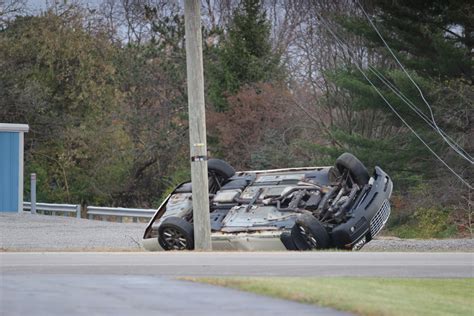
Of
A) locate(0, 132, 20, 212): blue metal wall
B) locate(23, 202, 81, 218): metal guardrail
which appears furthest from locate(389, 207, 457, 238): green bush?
locate(0, 132, 20, 212): blue metal wall

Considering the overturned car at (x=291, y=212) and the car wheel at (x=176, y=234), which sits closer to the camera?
the overturned car at (x=291, y=212)

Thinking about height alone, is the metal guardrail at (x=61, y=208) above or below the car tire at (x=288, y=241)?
below

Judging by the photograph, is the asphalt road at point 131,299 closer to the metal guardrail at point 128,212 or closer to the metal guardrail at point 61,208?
the metal guardrail at point 128,212

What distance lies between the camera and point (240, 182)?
864 inches

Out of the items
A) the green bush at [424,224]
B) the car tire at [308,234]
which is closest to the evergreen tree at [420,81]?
the green bush at [424,224]

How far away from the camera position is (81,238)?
25.8 metres

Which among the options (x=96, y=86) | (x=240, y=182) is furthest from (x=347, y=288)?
(x=96, y=86)

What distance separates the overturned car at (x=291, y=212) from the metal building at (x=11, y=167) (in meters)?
13.4

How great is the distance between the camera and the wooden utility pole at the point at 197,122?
1922cm

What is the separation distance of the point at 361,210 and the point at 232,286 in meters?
9.26

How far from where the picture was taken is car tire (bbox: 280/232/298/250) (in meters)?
19.1

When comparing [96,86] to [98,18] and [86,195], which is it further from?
[98,18]

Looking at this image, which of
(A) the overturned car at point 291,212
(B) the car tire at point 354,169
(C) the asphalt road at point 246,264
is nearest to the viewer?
(C) the asphalt road at point 246,264

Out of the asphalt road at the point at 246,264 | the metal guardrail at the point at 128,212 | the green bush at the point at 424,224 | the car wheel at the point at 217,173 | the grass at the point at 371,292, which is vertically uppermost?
the car wheel at the point at 217,173
